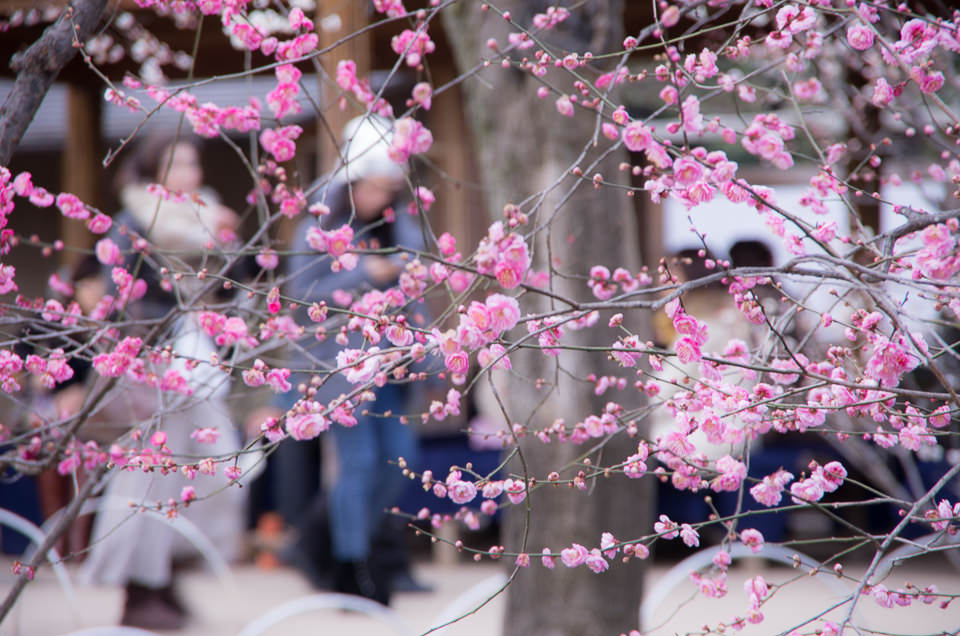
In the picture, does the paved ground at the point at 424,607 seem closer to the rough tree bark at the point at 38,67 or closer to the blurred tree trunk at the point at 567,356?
the blurred tree trunk at the point at 567,356

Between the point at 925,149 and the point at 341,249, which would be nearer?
the point at 341,249

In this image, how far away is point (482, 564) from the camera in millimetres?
5203

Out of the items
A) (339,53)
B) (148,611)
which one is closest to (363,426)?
(148,611)

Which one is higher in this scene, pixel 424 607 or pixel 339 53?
pixel 339 53

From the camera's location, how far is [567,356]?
2906mm

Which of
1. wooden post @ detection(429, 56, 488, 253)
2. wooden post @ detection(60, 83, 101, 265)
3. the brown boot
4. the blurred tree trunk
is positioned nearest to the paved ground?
the brown boot

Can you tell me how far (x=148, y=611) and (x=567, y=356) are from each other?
2.09 meters

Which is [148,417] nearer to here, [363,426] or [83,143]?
[363,426]

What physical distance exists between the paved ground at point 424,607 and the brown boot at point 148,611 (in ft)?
0.31

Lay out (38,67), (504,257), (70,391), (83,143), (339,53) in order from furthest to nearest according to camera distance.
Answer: (83,143), (339,53), (70,391), (38,67), (504,257)

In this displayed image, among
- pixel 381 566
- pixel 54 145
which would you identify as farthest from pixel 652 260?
pixel 54 145

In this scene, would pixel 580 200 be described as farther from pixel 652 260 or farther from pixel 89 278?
pixel 652 260

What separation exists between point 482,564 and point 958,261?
151 inches

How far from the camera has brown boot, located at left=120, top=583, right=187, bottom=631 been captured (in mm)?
3906
